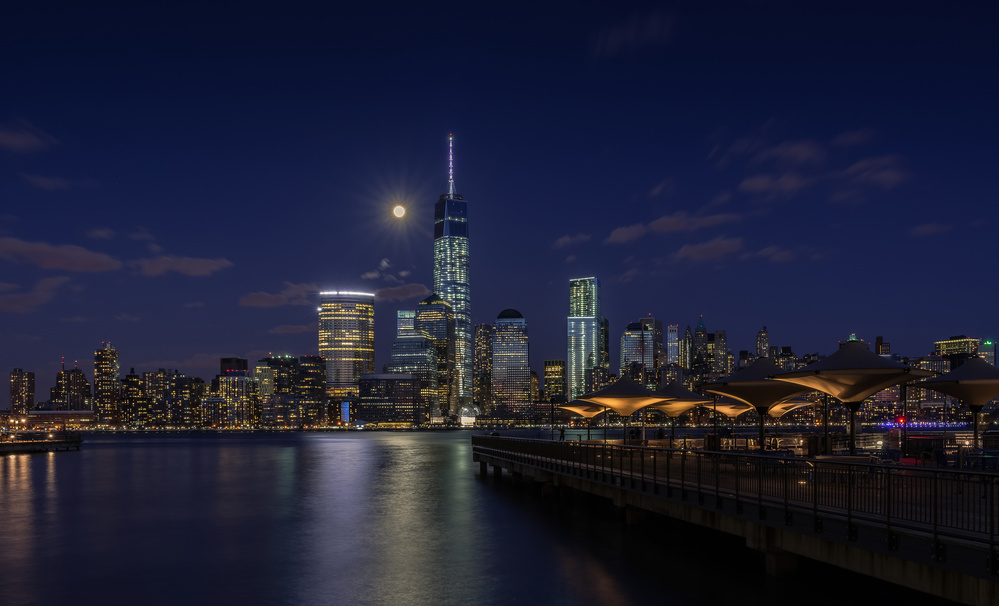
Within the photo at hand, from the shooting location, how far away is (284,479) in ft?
193

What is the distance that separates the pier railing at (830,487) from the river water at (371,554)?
209cm

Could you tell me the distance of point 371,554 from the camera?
82.0 feet

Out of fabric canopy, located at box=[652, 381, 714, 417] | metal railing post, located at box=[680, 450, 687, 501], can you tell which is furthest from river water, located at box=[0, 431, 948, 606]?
fabric canopy, located at box=[652, 381, 714, 417]

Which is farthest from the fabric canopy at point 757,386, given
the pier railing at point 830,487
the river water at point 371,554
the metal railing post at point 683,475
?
the metal railing post at point 683,475

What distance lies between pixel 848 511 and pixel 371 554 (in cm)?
1562

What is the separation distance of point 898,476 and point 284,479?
172 feet

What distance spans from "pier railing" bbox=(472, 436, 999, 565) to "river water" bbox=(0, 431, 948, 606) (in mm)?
2089

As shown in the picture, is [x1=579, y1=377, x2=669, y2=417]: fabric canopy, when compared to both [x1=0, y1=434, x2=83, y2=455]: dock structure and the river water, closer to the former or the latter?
the river water

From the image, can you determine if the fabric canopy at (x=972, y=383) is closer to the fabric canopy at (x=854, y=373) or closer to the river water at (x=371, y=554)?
the fabric canopy at (x=854, y=373)

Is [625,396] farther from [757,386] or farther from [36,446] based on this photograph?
[36,446]

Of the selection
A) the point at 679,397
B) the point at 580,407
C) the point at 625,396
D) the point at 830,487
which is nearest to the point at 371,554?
the point at 830,487

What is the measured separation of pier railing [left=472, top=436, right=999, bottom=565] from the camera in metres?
12.2

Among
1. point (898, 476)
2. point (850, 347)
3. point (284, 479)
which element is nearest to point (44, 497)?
point (284, 479)

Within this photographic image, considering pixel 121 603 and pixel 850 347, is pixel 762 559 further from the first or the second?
pixel 121 603
